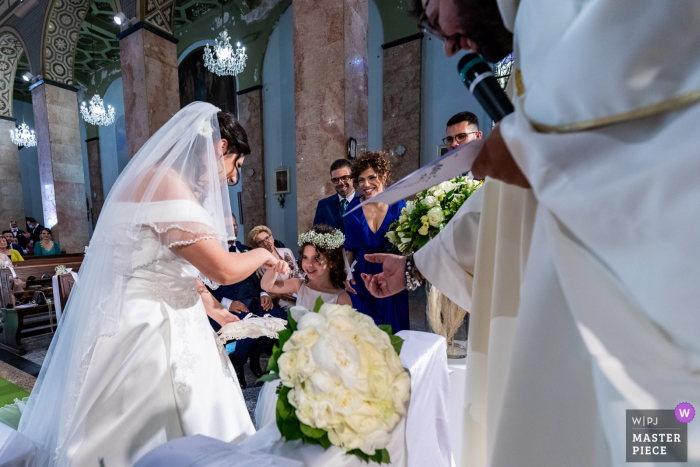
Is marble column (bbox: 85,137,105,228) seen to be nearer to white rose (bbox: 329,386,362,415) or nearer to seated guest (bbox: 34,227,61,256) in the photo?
seated guest (bbox: 34,227,61,256)

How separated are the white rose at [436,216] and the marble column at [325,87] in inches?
98.9

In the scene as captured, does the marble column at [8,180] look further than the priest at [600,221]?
Yes

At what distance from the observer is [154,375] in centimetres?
149

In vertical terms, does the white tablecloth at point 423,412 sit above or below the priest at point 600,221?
below

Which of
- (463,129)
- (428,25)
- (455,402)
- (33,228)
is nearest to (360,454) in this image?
(455,402)

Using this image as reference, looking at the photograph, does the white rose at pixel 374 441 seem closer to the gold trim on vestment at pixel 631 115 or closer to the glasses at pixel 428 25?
the gold trim on vestment at pixel 631 115

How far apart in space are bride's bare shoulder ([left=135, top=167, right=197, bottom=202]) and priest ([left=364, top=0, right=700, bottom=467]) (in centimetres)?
137

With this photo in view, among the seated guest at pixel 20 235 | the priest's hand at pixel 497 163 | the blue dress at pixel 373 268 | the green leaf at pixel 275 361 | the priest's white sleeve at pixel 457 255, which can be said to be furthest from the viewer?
the seated guest at pixel 20 235

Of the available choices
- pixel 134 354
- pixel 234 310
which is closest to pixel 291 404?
pixel 134 354

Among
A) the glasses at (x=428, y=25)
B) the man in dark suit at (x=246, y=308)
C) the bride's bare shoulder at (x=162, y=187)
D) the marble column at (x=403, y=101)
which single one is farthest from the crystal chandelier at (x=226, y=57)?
the glasses at (x=428, y=25)

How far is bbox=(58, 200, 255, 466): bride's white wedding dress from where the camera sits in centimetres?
140

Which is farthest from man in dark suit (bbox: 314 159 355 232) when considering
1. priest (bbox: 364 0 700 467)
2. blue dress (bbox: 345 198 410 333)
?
priest (bbox: 364 0 700 467)

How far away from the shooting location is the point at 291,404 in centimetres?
69

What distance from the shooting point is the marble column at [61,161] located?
8.56 meters
